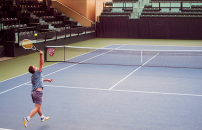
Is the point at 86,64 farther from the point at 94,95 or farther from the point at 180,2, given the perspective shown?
the point at 180,2

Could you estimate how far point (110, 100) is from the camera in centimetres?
866

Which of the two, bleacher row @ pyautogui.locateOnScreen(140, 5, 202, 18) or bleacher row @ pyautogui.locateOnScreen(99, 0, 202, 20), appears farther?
bleacher row @ pyautogui.locateOnScreen(99, 0, 202, 20)

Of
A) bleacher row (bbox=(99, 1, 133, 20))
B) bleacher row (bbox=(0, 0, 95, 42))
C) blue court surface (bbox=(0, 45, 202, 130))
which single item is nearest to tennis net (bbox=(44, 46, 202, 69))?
A: blue court surface (bbox=(0, 45, 202, 130))

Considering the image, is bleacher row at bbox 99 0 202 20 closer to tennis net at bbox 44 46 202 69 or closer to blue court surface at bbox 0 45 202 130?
tennis net at bbox 44 46 202 69

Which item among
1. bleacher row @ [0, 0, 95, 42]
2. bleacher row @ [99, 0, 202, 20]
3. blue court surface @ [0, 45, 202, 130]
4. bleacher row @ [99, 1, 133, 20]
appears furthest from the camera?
bleacher row @ [99, 1, 133, 20]

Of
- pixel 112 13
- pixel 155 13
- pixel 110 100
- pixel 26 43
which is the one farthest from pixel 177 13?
pixel 26 43

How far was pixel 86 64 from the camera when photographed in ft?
49.5

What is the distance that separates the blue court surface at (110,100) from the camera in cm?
672

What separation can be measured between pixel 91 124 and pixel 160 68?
8008 mm

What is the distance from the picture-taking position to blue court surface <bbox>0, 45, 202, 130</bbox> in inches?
265

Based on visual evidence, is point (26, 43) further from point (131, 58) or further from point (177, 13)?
point (177, 13)

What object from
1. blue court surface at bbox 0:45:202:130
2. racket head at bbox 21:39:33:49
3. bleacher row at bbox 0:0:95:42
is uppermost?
bleacher row at bbox 0:0:95:42

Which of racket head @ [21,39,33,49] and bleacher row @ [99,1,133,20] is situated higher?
bleacher row @ [99,1,133,20]

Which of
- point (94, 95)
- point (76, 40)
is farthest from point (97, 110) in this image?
point (76, 40)
